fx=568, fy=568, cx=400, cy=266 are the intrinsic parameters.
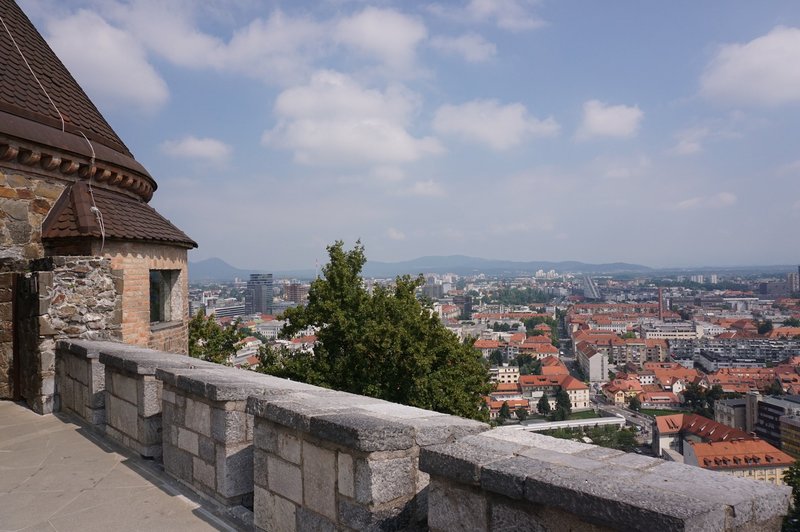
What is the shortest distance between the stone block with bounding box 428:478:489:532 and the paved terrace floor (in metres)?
1.73

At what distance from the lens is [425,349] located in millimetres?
16109

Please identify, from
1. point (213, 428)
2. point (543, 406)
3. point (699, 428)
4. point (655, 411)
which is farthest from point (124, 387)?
point (655, 411)

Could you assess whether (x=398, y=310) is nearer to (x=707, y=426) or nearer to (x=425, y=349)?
(x=425, y=349)

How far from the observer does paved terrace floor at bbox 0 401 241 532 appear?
3572mm

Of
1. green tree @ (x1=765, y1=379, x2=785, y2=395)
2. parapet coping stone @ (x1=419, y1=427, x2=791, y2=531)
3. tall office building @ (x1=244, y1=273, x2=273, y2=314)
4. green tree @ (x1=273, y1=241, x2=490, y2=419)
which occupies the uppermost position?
parapet coping stone @ (x1=419, y1=427, x2=791, y2=531)

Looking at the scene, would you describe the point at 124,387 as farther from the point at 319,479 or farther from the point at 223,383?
the point at 319,479

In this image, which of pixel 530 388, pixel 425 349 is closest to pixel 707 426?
pixel 530 388

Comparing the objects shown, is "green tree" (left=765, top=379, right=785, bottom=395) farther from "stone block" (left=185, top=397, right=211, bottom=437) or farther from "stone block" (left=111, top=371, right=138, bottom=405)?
"stone block" (left=185, top=397, right=211, bottom=437)

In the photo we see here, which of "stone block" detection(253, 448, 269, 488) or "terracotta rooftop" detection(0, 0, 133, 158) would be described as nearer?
"stone block" detection(253, 448, 269, 488)

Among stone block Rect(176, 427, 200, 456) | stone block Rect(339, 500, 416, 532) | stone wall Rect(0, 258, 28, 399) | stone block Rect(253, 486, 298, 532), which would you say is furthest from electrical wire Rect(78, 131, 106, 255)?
stone block Rect(339, 500, 416, 532)

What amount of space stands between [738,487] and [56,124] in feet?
30.9

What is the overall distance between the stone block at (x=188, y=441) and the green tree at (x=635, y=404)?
303 feet

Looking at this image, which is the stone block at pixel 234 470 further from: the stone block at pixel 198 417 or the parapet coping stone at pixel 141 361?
the parapet coping stone at pixel 141 361

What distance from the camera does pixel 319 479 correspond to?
2846mm
